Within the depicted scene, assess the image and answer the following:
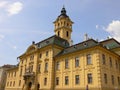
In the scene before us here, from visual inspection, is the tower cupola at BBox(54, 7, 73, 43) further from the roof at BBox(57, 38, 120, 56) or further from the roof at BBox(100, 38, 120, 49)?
the roof at BBox(100, 38, 120, 49)

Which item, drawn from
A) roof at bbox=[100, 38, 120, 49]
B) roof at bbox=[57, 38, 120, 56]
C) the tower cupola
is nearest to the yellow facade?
roof at bbox=[57, 38, 120, 56]

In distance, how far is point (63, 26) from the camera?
5844 centimetres

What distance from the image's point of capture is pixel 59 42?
45.9 metres

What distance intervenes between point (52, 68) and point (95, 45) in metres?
13.9

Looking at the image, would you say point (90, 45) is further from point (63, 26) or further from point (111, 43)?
point (63, 26)

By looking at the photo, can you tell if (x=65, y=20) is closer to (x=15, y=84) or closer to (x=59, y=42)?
(x=59, y=42)

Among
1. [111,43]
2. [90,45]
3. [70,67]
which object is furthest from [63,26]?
[90,45]

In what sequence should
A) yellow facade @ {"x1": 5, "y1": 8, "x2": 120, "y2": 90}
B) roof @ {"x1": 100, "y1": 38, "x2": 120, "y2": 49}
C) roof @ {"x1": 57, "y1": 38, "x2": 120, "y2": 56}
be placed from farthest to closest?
roof @ {"x1": 100, "y1": 38, "x2": 120, "y2": 49} → roof @ {"x1": 57, "y1": 38, "x2": 120, "y2": 56} → yellow facade @ {"x1": 5, "y1": 8, "x2": 120, "y2": 90}

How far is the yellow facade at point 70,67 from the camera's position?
3130 centimetres

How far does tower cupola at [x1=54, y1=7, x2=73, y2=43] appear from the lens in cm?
5808

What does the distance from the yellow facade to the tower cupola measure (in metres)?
10.9

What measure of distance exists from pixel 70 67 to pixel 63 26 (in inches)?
1004

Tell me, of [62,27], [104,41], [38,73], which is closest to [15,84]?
[38,73]

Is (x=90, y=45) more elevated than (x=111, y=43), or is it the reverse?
(x=111, y=43)
